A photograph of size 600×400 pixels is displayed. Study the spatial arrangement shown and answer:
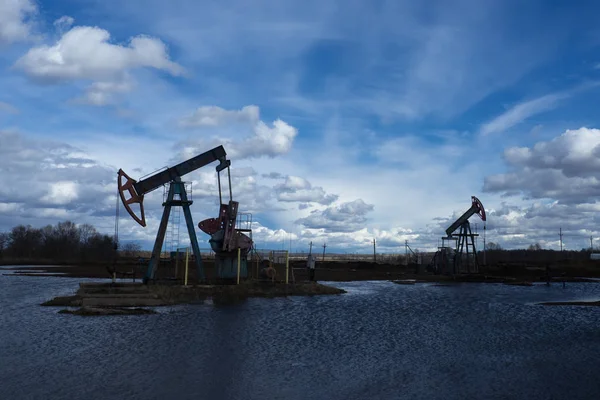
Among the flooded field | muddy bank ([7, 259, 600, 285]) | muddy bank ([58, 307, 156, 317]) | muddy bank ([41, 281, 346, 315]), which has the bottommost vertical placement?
the flooded field

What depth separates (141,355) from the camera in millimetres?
13906

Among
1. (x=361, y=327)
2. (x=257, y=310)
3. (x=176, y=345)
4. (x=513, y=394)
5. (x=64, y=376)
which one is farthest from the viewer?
(x=257, y=310)

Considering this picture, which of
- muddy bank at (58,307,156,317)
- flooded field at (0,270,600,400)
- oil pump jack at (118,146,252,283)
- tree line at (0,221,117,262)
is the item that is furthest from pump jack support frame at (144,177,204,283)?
tree line at (0,221,117,262)

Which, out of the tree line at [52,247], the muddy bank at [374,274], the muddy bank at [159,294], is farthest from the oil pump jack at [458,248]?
the tree line at [52,247]

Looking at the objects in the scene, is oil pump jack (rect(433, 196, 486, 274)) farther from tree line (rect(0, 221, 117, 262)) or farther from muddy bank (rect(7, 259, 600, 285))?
tree line (rect(0, 221, 117, 262))

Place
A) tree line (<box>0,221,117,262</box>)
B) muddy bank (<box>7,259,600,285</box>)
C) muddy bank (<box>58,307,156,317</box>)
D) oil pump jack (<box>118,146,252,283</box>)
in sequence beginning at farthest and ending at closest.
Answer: tree line (<box>0,221,117,262</box>), muddy bank (<box>7,259,600,285</box>), oil pump jack (<box>118,146,252,283</box>), muddy bank (<box>58,307,156,317</box>)

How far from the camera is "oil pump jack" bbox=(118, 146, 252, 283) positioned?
30.0 meters

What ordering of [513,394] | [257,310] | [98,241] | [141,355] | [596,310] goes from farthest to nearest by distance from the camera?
[98,241]
[596,310]
[257,310]
[141,355]
[513,394]

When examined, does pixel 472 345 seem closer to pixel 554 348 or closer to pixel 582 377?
pixel 554 348

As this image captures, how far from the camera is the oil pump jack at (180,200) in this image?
1180 inches

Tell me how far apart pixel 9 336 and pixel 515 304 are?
23.9 m

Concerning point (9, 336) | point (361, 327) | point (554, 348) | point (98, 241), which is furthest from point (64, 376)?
point (98, 241)

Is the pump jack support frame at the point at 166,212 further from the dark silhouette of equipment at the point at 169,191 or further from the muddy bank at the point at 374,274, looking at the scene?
the muddy bank at the point at 374,274

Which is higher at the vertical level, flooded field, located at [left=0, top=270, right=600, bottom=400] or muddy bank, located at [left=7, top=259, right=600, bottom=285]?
muddy bank, located at [left=7, top=259, right=600, bottom=285]
